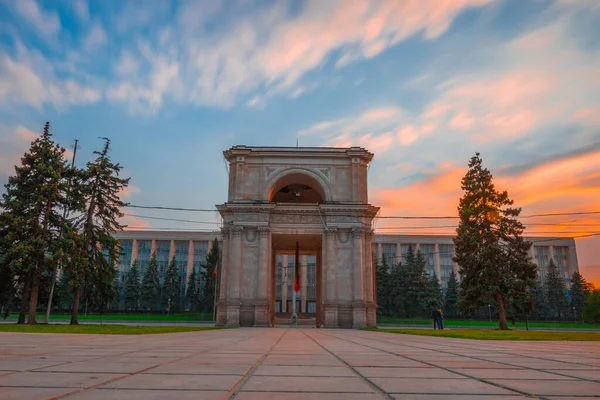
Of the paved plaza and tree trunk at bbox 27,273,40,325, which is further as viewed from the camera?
tree trunk at bbox 27,273,40,325

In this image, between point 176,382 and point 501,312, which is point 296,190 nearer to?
point 501,312

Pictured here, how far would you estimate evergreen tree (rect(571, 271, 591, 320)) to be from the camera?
77375 mm

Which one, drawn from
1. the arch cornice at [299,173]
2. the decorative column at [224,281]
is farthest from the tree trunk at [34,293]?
the arch cornice at [299,173]

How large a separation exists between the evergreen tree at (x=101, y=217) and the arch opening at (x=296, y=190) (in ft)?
47.7

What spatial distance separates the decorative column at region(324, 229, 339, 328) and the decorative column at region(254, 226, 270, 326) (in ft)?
16.4

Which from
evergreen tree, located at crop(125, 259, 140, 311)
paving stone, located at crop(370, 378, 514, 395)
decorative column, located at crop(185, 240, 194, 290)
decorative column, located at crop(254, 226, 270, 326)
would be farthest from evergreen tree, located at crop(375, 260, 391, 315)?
paving stone, located at crop(370, 378, 514, 395)

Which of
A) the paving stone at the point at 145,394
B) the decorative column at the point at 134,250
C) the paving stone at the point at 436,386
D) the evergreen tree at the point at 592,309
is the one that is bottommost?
the evergreen tree at the point at 592,309

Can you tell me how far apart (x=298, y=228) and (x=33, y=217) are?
778 inches

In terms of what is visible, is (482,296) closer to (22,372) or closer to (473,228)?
(473,228)

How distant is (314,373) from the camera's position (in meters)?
4.01

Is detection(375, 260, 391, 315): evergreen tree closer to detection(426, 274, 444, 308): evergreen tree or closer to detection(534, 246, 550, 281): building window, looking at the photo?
detection(426, 274, 444, 308): evergreen tree

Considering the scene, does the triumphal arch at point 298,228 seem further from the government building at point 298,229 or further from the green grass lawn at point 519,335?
the green grass lawn at point 519,335

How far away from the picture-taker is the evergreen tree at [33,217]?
83.3ft

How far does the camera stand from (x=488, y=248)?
1257 inches
